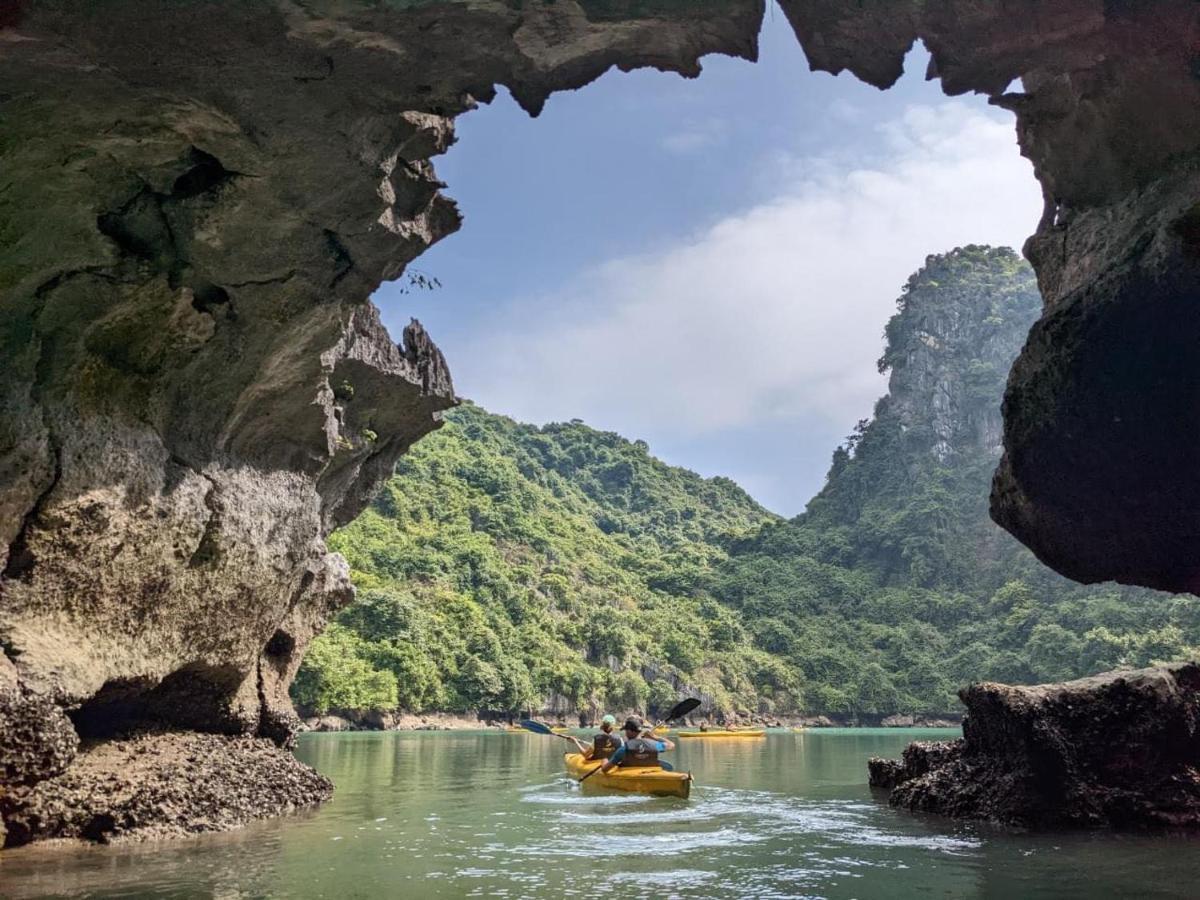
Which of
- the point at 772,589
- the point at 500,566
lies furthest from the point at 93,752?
the point at 772,589

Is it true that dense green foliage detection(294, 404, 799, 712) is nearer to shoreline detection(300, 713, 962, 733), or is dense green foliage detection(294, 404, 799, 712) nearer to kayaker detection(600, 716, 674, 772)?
shoreline detection(300, 713, 962, 733)

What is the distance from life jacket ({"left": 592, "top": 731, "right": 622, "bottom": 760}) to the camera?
48.2 feet

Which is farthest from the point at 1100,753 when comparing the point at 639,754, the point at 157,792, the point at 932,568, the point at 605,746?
the point at 932,568

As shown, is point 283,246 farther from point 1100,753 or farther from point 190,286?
point 1100,753

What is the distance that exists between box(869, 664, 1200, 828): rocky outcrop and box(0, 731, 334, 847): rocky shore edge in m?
8.20

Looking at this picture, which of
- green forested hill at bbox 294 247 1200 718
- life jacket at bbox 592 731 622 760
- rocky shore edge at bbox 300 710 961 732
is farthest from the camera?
green forested hill at bbox 294 247 1200 718

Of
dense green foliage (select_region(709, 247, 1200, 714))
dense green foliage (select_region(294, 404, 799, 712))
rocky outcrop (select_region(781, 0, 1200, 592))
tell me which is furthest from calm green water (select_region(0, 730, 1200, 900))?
dense green foliage (select_region(709, 247, 1200, 714))

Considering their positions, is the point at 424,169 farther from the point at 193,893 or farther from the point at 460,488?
the point at 460,488

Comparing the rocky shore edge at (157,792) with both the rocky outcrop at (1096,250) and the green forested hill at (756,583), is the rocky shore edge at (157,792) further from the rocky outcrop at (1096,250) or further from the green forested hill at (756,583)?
the green forested hill at (756,583)

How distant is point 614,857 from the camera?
7.81m

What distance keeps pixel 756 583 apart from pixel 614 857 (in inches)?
3088

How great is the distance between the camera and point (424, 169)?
7281 mm

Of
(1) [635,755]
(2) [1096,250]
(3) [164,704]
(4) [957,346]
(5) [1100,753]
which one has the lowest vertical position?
(1) [635,755]

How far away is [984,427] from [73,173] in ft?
338
